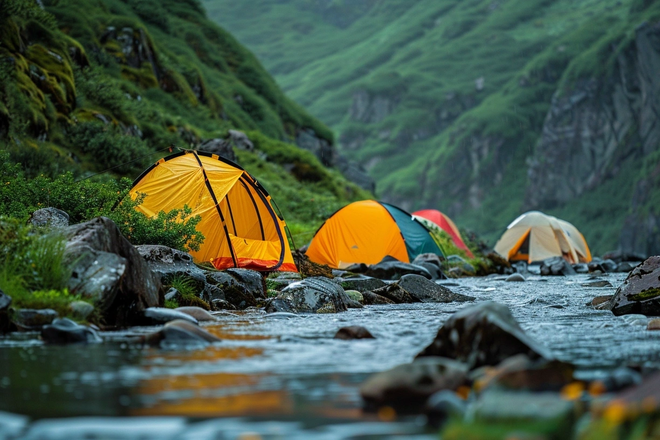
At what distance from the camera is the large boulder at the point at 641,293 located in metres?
11.7

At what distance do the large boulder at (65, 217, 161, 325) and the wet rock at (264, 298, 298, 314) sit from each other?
8.06ft

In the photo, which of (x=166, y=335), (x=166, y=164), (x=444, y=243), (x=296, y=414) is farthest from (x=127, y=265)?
(x=444, y=243)

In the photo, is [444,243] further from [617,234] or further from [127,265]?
[617,234]

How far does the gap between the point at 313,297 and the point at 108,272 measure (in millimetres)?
4106

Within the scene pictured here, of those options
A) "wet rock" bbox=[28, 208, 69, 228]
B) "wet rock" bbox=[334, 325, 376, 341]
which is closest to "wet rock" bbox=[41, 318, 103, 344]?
"wet rock" bbox=[334, 325, 376, 341]

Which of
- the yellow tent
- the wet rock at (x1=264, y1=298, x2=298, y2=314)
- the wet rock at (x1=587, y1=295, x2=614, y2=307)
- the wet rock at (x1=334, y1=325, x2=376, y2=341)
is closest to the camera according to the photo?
the wet rock at (x1=334, y1=325, x2=376, y2=341)

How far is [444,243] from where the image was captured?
32500mm

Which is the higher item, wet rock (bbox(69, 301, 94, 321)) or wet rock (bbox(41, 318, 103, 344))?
wet rock (bbox(69, 301, 94, 321))

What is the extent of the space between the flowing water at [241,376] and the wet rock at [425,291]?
4.61 meters

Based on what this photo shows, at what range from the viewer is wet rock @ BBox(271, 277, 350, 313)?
12.7 meters

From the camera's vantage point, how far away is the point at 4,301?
878 centimetres

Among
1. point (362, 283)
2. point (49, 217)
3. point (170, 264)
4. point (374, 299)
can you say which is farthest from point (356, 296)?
point (49, 217)

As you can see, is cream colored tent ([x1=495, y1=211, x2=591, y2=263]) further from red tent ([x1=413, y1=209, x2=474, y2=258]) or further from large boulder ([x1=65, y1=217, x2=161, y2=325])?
large boulder ([x1=65, y1=217, x2=161, y2=325])

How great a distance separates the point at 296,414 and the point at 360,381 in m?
1.28
